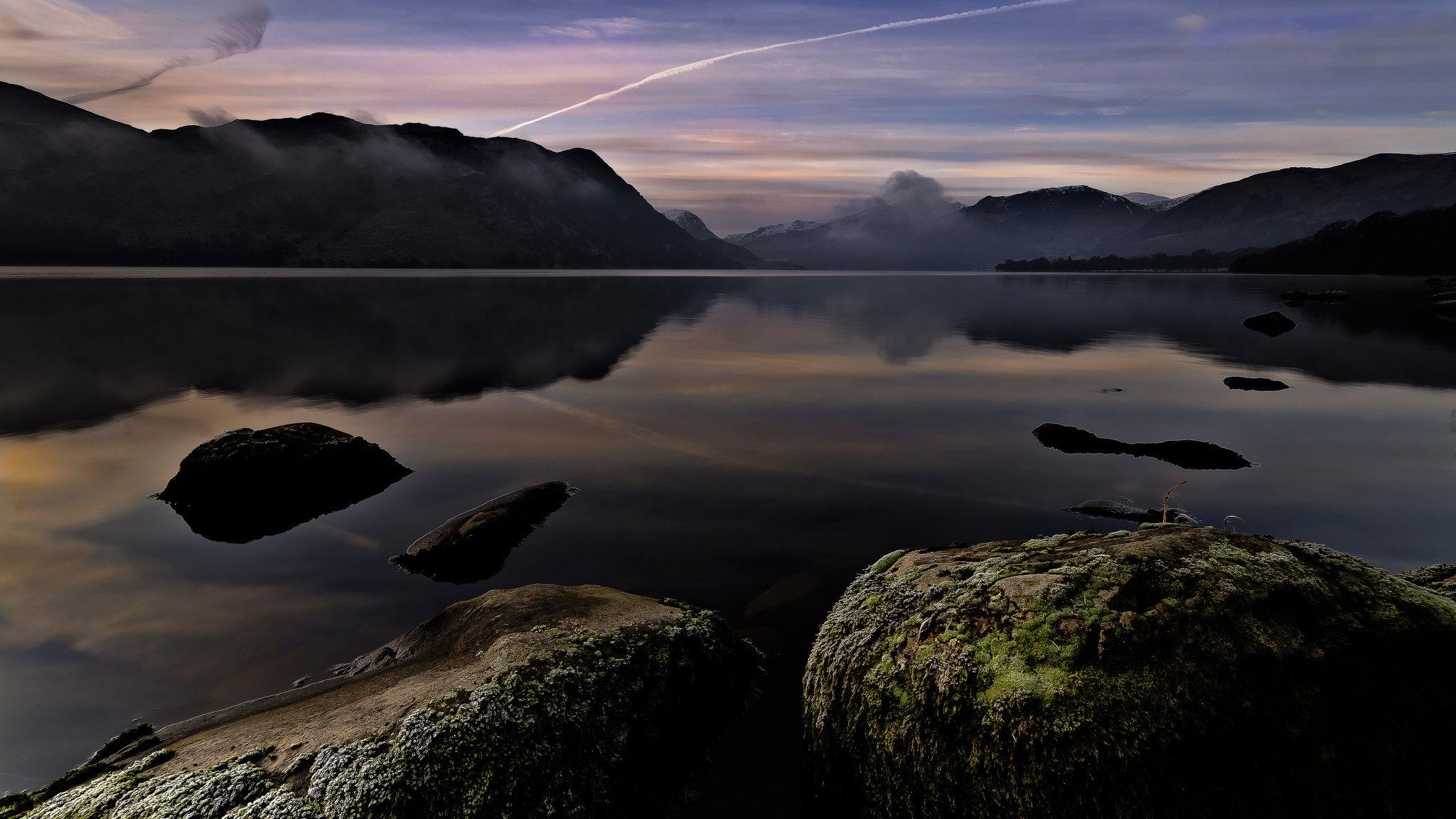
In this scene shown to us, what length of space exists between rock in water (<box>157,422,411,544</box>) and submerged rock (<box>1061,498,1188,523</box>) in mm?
20882

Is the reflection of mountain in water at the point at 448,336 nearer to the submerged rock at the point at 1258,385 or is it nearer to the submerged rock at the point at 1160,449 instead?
the submerged rock at the point at 1258,385

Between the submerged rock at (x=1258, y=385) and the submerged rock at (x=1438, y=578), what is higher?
the submerged rock at (x=1438, y=578)

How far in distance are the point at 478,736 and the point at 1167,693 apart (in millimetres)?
7182

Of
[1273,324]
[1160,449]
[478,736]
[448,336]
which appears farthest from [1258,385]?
[448,336]

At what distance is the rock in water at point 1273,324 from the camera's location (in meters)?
73.6

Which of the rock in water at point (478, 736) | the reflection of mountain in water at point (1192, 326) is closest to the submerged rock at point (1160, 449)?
the rock in water at point (478, 736)

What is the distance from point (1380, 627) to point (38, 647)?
20507 mm

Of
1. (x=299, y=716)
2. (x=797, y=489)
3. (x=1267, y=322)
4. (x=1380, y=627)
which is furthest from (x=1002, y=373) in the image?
(x=1267, y=322)

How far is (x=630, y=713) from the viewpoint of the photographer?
28.7ft

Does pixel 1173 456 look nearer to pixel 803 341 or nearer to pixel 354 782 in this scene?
pixel 354 782

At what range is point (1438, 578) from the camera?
28.2ft

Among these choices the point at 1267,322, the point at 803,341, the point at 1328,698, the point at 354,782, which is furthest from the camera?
the point at 1267,322

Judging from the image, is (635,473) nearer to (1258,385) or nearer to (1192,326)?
(1258,385)

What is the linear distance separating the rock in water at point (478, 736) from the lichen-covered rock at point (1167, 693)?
2.62m
